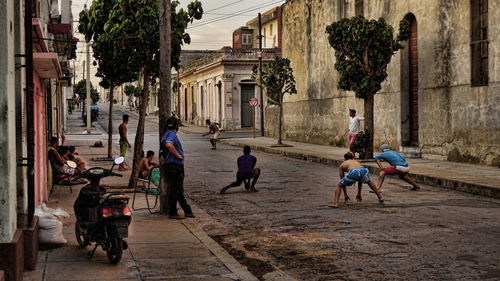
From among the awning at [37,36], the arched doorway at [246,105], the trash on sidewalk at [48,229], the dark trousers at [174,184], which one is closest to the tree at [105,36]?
the dark trousers at [174,184]

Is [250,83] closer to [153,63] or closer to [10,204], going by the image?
[153,63]

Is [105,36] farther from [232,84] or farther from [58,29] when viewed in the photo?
[232,84]

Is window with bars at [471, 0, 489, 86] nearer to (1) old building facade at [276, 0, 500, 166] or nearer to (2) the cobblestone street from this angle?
(1) old building facade at [276, 0, 500, 166]

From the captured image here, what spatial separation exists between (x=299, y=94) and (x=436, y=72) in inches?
576

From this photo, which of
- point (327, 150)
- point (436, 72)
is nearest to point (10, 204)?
point (436, 72)

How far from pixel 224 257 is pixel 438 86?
52.3 ft

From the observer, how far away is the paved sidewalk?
23.8 ft

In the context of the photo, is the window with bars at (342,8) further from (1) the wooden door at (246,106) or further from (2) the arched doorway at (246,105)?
(1) the wooden door at (246,106)

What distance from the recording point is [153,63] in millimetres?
16453

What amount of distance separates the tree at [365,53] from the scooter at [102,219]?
1459 centimetres

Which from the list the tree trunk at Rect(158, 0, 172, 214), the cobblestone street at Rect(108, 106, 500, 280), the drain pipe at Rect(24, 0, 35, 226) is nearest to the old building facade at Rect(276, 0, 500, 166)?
the cobblestone street at Rect(108, 106, 500, 280)

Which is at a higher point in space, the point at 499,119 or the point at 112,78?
the point at 112,78

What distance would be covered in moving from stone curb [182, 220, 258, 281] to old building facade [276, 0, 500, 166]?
12.1 meters

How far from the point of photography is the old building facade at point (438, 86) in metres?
20.0
